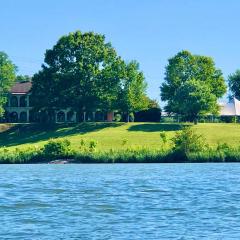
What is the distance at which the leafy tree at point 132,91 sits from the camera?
148750 mm

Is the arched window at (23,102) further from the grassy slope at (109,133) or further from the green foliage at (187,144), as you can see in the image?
the green foliage at (187,144)

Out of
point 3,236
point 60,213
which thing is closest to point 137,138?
point 60,213

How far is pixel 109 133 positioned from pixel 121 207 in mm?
92238

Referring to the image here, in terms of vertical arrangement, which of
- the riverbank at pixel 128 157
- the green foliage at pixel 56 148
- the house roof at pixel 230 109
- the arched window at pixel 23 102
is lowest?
the riverbank at pixel 128 157

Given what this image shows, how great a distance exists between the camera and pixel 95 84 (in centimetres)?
14662

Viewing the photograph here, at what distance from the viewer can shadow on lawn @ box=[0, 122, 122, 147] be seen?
445ft

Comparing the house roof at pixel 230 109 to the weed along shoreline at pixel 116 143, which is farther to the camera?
the house roof at pixel 230 109

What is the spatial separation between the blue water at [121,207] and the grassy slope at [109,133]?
57967 mm

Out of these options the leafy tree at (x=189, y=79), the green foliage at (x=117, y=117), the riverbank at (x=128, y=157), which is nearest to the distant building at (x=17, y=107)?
the green foliage at (x=117, y=117)

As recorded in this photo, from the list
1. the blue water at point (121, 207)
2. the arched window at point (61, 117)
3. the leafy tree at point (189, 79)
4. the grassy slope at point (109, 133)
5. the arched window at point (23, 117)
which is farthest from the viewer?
the arched window at point (23, 117)

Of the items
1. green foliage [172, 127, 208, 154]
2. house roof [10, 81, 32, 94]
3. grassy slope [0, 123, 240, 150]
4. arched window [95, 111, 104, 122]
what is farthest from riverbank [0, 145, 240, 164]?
house roof [10, 81, 32, 94]

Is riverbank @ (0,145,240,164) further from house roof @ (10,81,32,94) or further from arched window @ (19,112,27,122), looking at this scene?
house roof @ (10,81,32,94)

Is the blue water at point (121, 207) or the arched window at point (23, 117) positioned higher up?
the arched window at point (23, 117)

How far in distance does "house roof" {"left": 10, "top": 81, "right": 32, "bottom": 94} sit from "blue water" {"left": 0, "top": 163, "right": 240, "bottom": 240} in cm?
9861
